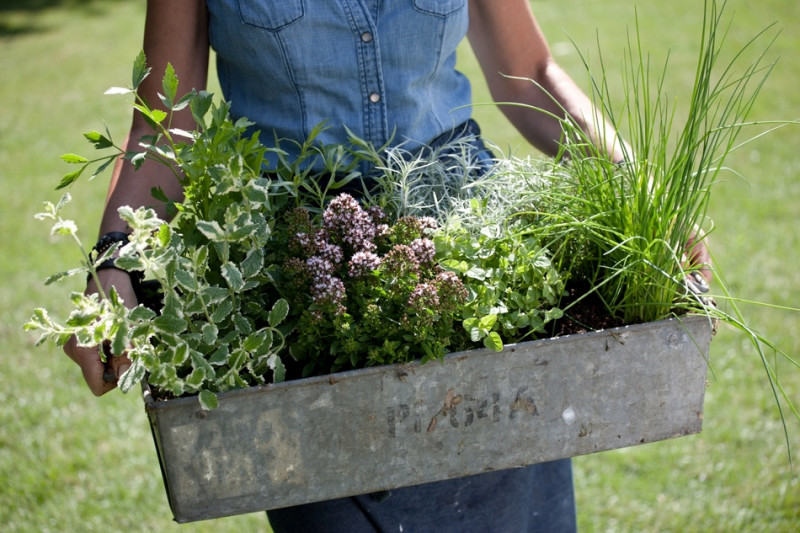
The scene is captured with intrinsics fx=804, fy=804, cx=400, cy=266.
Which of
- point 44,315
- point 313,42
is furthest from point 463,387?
point 313,42

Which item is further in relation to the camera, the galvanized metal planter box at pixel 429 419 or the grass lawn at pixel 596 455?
the grass lawn at pixel 596 455

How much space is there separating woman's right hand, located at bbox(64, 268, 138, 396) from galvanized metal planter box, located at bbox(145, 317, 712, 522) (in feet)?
0.39

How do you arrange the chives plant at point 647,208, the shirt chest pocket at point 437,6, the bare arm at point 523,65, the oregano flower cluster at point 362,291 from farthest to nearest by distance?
the bare arm at point 523,65, the shirt chest pocket at point 437,6, the chives plant at point 647,208, the oregano flower cluster at point 362,291

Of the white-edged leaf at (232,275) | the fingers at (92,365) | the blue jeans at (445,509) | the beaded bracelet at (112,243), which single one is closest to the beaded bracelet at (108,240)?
the beaded bracelet at (112,243)

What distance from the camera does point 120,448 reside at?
132 inches

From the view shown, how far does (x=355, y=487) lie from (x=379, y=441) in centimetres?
8

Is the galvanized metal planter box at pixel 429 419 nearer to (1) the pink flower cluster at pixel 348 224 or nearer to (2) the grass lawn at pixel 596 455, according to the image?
(1) the pink flower cluster at pixel 348 224

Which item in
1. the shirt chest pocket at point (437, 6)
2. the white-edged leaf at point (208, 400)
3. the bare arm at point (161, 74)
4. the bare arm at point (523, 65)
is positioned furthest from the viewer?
the bare arm at point (523, 65)

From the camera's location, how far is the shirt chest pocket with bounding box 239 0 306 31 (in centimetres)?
146

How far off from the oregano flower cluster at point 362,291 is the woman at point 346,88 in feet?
0.89

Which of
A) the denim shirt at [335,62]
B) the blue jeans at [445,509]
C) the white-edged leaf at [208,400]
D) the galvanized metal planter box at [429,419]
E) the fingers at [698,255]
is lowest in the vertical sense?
the blue jeans at [445,509]

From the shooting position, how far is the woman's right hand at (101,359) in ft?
3.92

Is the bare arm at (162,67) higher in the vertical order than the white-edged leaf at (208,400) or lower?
higher

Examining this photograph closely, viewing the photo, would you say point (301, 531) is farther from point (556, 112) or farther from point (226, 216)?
point (556, 112)
